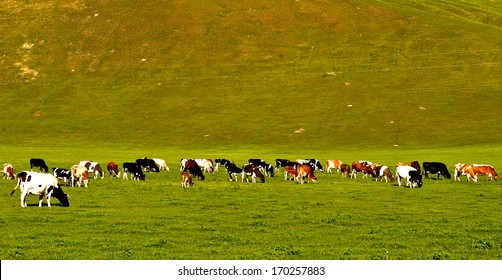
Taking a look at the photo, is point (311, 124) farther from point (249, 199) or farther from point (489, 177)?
point (249, 199)

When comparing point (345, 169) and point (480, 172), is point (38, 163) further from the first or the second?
point (480, 172)

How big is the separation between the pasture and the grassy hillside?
44.0 metres

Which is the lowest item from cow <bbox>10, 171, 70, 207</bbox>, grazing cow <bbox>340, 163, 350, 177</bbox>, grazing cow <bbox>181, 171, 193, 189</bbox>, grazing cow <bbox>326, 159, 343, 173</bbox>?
cow <bbox>10, 171, 70, 207</bbox>

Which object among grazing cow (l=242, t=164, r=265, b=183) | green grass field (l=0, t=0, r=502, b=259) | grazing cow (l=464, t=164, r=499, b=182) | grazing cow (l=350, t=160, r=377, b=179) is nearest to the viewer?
green grass field (l=0, t=0, r=502, b=259)

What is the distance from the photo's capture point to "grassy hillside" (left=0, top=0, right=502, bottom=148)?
84.9m

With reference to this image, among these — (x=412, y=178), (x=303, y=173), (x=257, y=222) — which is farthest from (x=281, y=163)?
(x=257, y=222)

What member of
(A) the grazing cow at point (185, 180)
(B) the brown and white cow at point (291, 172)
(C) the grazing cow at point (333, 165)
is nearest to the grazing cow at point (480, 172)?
(C) the grazing cow at point (333, 165)

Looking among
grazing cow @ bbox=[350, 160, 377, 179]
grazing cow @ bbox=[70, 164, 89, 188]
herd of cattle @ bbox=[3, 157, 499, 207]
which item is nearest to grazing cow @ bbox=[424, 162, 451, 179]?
herd of cattle @ bbox=[3, 157, 499, 207]

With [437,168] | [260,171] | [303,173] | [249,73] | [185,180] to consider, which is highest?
[249,73]

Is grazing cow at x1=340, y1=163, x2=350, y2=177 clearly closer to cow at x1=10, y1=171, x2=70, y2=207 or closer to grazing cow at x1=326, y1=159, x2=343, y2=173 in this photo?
grazing cow at x1=326, y1=159, x2=343, y2=173

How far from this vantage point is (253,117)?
297 ft

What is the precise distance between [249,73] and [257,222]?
8386cm

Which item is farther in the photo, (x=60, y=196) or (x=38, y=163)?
(x=38, y=163)

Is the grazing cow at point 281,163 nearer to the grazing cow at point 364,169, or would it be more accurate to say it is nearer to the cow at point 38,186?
the grazing cow at point 364,169
